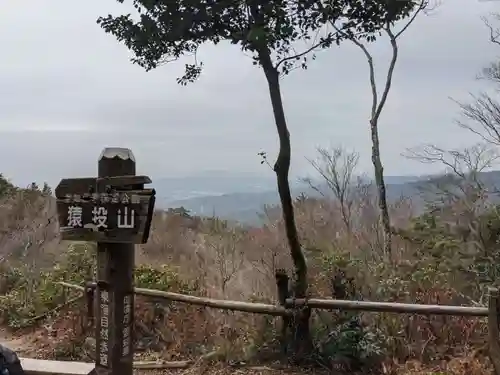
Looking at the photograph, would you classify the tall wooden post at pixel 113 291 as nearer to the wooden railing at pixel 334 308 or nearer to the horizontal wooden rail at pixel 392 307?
the wooden railing at pixel 334 308

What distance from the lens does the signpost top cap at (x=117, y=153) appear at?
2613mm

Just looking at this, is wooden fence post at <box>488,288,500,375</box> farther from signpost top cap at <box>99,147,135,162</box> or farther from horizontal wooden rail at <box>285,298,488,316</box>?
signpost top cap at <box>99,147,135,162</box>

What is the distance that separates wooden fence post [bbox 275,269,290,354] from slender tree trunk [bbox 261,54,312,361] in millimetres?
83

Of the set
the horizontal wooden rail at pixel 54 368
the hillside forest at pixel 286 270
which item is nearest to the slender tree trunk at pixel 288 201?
the hillside forest at pixel 286 270

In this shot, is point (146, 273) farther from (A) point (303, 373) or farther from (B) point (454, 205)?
(B) point (454, 205)

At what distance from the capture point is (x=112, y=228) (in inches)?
98.9

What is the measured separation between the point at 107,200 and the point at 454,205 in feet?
20.9

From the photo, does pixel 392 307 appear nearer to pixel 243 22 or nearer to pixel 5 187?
pixel 243 22

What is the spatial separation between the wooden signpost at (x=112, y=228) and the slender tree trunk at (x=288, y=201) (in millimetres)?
1880

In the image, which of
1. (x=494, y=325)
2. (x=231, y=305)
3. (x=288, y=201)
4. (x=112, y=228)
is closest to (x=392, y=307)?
(x=494, y=325)

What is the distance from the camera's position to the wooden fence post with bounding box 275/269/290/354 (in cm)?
443

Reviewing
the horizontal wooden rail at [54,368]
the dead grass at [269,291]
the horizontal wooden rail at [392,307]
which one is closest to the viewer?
the horizontal wooden rail at [54,368]

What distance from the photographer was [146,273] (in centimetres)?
644

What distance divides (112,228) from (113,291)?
1.05ft
